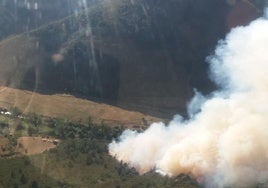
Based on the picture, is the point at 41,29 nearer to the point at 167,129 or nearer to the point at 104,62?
the point at 104,62

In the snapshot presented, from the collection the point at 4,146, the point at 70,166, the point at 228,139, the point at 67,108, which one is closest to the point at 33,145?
the point at 4,146

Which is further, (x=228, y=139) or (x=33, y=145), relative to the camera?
(x=33, y=145)

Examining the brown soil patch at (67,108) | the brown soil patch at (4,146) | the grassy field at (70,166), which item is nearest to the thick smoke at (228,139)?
the grassy field at (70,166)

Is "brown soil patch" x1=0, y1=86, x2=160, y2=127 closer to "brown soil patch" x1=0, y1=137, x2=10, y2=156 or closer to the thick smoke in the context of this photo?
"brown soil patch" x1=0, y1=137, x2=10, y2=156

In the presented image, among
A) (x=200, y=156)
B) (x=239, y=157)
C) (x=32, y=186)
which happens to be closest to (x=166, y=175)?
(x=200, y=156)

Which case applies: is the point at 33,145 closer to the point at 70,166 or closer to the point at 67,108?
the point at 70,166

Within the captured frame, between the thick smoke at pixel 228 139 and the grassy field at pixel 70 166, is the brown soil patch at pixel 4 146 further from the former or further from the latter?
the thick smoke at pixel 228 139

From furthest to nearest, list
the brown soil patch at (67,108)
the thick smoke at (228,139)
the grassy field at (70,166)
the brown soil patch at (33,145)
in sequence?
1. the brown soil patch at (67,108)
2. the brown soil patch at (33,145)
3. the grassy field at (70,166)
4. the thick smoke at (228,139)
